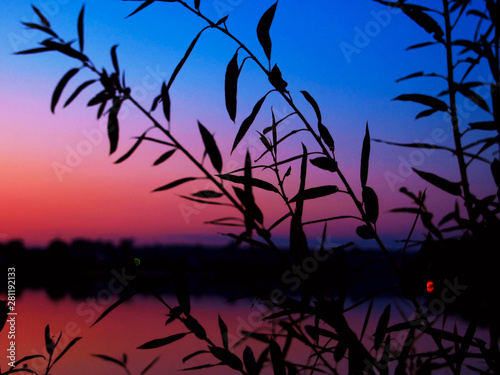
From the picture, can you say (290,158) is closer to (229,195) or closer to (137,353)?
(229,195)

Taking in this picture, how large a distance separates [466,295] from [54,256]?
162cm

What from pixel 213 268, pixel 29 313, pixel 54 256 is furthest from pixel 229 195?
pixel 29 313

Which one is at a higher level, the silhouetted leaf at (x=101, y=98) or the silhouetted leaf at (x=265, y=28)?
the silhouetted leaf at (x=101, y=98)

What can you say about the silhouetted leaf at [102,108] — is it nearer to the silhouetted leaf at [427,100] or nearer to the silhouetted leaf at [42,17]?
the silhouetted leaf at [42,17]

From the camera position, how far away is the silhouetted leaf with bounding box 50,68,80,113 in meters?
1.10

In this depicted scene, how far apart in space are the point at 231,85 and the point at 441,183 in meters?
0.42

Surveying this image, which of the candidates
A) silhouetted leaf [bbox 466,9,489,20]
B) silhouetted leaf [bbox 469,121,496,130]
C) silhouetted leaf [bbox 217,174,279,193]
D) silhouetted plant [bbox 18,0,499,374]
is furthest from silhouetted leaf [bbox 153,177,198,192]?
silhouetted leaf [bbox 466,9,489,20]

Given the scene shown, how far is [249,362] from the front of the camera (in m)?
0.82

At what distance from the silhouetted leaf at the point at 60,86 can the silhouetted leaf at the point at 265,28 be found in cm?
68

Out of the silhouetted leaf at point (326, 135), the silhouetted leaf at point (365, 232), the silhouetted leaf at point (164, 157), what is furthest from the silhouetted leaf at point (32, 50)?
the silhouetted leaf at point (365, 232)

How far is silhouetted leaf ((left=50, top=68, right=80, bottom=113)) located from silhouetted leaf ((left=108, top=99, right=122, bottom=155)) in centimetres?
17

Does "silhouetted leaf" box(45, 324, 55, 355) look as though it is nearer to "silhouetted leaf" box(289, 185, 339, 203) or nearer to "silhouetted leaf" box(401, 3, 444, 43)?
"silhouetted leaf" box(289, 185, 339, 203)

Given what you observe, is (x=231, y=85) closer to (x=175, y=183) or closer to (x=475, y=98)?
(x=175, y=183)

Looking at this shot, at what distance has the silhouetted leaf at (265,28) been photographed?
0.61 metres
